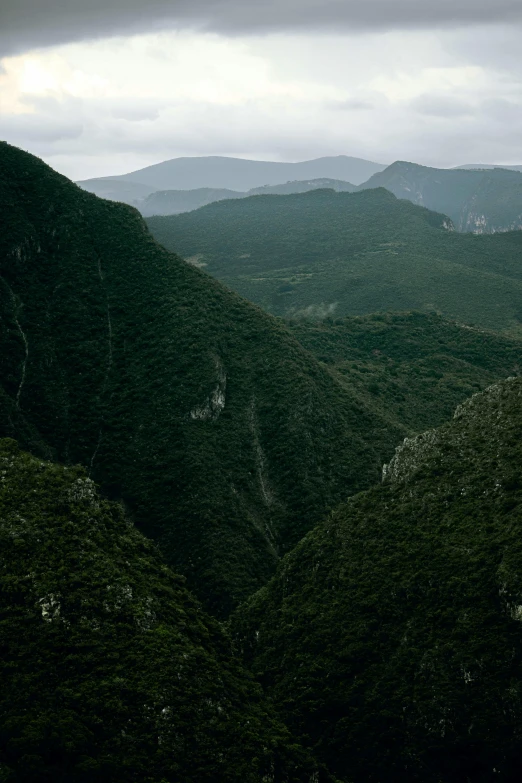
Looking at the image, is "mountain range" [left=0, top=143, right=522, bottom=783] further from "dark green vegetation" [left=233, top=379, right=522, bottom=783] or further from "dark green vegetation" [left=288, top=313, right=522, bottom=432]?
"dark green vegetation" [left=288, top=313, right=522, bottom=432]

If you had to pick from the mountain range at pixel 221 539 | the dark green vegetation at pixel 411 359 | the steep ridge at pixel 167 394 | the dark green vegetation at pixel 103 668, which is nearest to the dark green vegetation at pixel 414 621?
the mountain range at pixel 221 539

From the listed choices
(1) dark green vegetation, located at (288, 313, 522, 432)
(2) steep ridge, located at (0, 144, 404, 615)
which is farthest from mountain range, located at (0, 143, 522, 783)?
(1) dark green vegetation, located at (288, 313, 522, 432)

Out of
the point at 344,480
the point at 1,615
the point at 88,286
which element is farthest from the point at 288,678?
the point at 88,286

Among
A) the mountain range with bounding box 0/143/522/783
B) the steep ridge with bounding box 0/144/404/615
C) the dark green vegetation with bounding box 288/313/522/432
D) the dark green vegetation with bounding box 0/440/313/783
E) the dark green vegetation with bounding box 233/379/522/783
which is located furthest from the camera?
the dark green vegetation with bounding box 288/313/522/432

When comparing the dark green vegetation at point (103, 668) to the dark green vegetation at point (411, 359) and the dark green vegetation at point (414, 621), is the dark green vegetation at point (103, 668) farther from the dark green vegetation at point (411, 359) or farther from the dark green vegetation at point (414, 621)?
the dark green vegetation at point (411, 359)

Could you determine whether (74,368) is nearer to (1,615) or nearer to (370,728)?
(1,615)
